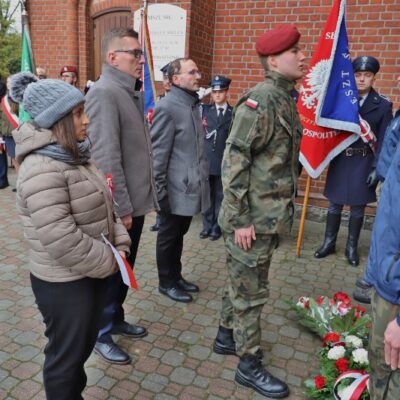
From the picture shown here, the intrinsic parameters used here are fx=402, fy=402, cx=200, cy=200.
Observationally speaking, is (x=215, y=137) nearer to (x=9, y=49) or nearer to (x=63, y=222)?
(x=63, y=222)

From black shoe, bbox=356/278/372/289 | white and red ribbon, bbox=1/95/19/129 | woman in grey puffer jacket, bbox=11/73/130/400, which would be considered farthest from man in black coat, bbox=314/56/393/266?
white and red ribbon, bbox=1/95/19/129

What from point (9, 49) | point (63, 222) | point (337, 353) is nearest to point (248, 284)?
point (337, 353)

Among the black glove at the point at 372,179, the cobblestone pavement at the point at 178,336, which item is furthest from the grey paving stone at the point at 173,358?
the black glove at the point at 372,179

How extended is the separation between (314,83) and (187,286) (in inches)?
102

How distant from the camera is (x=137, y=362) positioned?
9.14ft

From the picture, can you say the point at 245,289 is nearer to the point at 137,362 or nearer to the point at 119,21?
the point at 137,362

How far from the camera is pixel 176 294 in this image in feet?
12.0

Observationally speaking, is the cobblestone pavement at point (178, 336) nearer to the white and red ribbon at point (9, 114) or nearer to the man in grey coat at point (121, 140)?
the man in grey coat at point (121, 140)

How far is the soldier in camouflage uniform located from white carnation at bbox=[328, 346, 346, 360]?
36 cm

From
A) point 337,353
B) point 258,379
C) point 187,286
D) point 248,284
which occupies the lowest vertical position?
point 187,286

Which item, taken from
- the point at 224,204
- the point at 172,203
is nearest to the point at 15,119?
the point at 172,203

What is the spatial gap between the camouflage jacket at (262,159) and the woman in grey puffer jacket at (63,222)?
2.33ft

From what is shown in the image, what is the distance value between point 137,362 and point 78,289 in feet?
3.75

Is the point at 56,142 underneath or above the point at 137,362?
above
